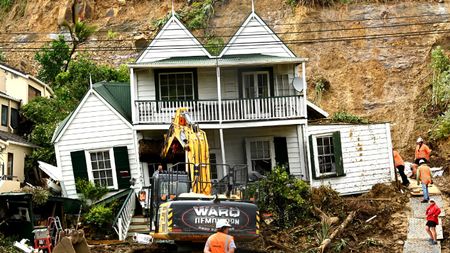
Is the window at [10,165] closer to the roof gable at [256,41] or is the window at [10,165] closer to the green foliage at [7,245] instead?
the green foliage at [7,245]

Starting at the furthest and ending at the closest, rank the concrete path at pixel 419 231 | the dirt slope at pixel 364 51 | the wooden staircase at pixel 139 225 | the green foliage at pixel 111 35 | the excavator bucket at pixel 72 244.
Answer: the green foliage at pixel 111 35
the dirt slope at pixel 364 51
the wooden staircase at pixel 139 225
the concrete path at pixel 419 231
the excavator bucket at pixel 72 244

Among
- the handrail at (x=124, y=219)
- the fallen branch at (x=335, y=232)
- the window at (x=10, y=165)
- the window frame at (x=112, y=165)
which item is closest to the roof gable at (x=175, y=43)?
the window frame at (x=112, y=165)

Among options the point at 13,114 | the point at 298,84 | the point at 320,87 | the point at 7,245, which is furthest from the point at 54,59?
the point at 7,245

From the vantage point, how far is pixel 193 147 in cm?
2577

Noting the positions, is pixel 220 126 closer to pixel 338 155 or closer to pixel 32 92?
pixel 338 155

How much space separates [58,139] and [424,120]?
16.9 meters

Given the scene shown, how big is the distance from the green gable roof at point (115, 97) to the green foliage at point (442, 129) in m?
12.4

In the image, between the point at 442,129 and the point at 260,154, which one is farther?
the point at 442,129

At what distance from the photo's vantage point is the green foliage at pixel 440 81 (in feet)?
127

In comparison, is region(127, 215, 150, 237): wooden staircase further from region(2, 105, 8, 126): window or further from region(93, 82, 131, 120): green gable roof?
region(2, 105, 8, 126): window

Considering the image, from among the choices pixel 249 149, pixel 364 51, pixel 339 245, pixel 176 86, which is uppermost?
pixel 364 51

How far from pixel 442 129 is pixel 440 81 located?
4.78m

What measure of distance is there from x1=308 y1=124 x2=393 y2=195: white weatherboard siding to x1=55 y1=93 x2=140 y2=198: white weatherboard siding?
21.2ft

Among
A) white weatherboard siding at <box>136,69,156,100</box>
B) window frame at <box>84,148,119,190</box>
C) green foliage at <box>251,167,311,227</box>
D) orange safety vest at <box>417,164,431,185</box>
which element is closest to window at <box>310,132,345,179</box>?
green foliage at <box>251,167,311,227</box>
